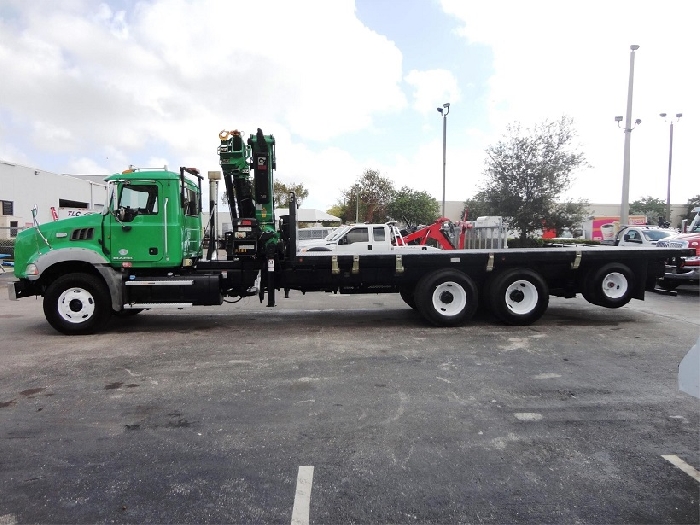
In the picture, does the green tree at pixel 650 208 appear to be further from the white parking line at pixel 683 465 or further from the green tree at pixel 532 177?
the white parking line at pixel 683 465

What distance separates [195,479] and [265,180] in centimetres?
616

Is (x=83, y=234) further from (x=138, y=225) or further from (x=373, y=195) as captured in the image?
(x=373, y=195)

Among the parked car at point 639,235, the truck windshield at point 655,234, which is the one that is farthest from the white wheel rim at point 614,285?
the truck windshield at point 655,234

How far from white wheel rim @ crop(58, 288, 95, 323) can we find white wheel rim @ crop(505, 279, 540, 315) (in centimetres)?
726

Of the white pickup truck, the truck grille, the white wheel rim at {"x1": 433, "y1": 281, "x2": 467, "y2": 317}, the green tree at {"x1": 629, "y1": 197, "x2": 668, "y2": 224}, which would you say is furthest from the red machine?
the green tree at {"x1": 629, "y1": 197, "x2": 668, "y2": 224}

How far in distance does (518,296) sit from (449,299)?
51.8 inches

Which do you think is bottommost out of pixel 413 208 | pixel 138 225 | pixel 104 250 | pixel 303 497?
pixel 303 497

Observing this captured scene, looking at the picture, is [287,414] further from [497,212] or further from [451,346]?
[497,212]

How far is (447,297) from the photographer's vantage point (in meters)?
8.69

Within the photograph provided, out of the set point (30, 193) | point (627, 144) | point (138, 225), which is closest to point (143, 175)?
point (138, 225)

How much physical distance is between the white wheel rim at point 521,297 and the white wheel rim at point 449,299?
0.85m

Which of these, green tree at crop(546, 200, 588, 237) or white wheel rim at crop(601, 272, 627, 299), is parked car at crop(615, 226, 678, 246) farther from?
white wheel rim at crop(601, 272, 627, 299)

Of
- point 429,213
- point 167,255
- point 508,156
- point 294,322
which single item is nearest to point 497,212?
point 508,156

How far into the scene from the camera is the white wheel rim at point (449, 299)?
8.61 metres
